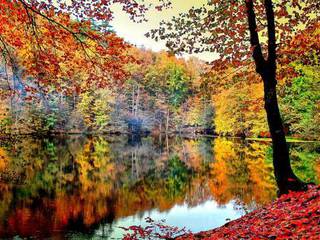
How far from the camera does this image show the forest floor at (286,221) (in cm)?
571

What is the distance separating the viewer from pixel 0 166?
74.6ft

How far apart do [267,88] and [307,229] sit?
4.50 metres

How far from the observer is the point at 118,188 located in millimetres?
18891

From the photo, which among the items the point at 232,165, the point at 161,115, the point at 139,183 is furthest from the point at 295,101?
the point at 161,115

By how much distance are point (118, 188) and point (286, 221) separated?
43.7 feet

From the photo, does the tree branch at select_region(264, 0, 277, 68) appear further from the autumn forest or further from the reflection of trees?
the reflection of trees

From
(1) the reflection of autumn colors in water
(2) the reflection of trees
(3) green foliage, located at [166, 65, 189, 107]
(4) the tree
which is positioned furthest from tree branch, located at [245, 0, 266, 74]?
(3) green foliage, located at [166, 65, 189, 107]

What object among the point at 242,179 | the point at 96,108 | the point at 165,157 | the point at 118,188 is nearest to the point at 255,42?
the point at 118,188

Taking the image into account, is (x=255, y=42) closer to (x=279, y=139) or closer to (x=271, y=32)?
(x=271, y=32)

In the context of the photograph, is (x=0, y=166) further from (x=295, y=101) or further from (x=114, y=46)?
(x=295, y=101)

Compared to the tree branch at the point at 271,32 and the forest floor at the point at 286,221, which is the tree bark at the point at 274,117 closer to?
the tree branch at the point at 271,32

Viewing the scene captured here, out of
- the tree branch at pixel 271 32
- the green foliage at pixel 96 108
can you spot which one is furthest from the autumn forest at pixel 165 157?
the green foliage at pixel 96 108

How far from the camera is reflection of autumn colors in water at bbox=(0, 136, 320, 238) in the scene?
13129 mm

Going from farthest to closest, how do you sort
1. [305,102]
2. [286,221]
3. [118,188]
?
1. [305,102]
2. [118,188]
3. [286,221]
